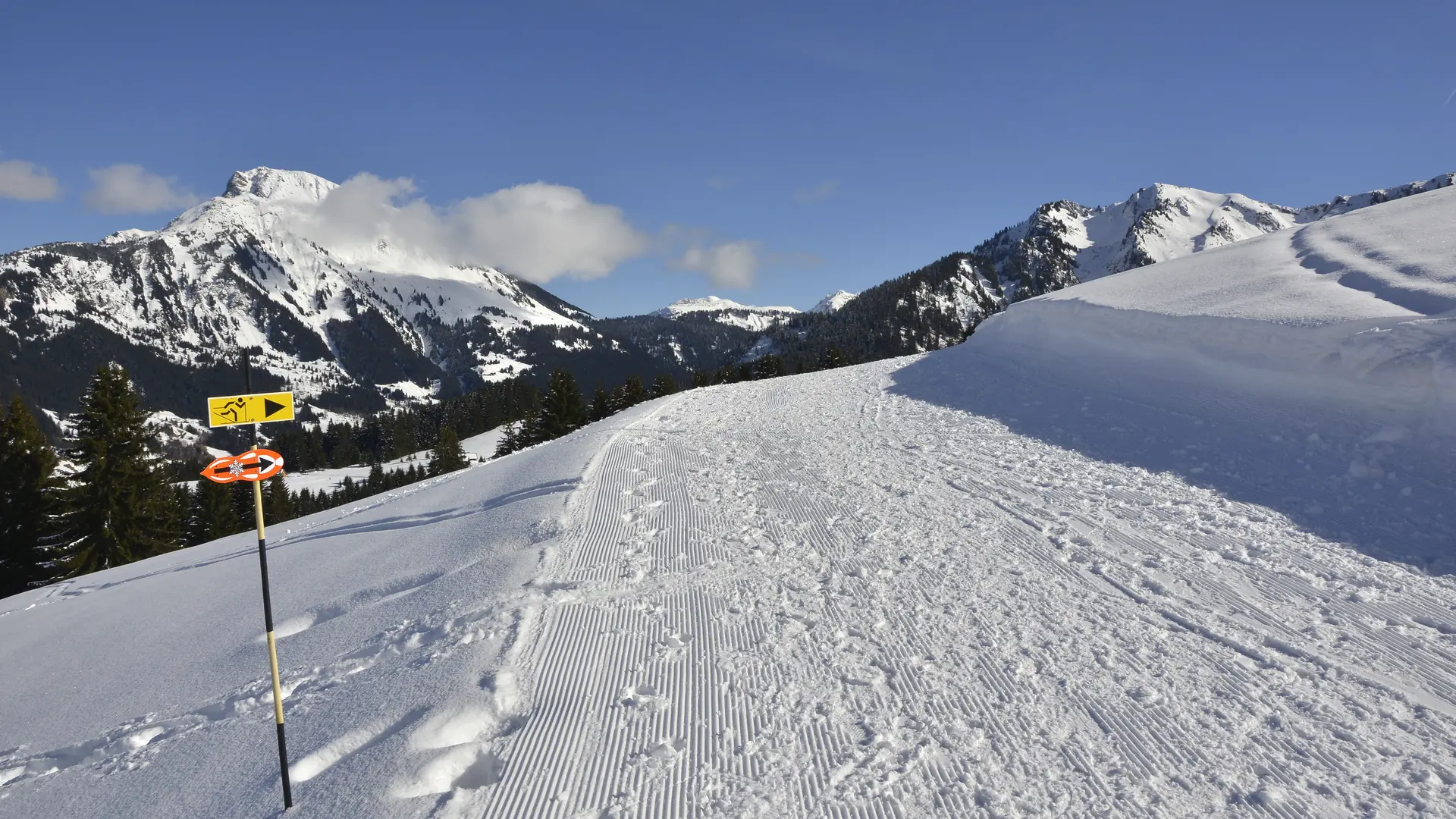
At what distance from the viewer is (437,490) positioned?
15.2 m

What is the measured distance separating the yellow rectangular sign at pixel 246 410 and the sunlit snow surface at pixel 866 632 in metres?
2.63

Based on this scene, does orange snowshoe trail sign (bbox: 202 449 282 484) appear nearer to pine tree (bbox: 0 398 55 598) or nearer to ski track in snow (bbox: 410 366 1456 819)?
ski track in snow (bbox: 410 366 1456 819)

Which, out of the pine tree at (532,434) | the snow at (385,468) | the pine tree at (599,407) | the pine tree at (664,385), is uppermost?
the pine tree at (664,385)

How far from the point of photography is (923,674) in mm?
5445

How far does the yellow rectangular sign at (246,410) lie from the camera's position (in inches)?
207

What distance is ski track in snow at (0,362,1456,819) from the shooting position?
165 inches

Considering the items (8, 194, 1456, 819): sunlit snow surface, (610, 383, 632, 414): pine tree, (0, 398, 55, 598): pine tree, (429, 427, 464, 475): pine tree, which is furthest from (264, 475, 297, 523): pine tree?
(8, 194, 1456, 819): sunlit snow surface

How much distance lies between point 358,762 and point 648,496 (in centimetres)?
668

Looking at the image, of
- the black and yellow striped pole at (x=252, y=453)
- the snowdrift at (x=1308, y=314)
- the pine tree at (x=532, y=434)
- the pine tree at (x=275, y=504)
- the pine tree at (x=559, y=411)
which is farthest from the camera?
the pine tree at (x=532, y=434)

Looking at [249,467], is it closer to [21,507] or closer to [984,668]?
[984,668]

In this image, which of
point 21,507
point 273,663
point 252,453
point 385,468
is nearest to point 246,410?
point 252,453

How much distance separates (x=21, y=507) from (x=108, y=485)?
2510 millimetres

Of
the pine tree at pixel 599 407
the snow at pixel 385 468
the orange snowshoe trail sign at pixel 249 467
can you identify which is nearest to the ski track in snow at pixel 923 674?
the orange snowshoe trail sign at pixel 249 467

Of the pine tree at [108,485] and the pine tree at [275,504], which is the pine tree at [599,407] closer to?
the pine tree at [275,504]
